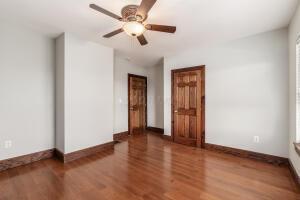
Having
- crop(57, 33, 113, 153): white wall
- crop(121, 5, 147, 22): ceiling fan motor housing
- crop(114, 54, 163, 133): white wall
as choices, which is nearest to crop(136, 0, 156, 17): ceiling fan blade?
crop(121, 5, 147, 22): ceiling fan motor housing

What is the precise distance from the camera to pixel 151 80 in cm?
596

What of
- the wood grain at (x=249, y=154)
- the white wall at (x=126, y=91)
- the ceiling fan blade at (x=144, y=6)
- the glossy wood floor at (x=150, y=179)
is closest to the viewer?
the ceiling fan blade at (x=144, y=6)

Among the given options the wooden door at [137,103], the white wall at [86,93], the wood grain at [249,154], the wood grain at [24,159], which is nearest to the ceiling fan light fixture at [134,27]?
the white wall at [86,93]

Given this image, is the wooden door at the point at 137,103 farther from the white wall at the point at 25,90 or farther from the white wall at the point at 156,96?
the white wall at the point at 25,90

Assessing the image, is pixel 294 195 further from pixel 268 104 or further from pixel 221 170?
pixel 268 104

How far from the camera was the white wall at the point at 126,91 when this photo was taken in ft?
16.3

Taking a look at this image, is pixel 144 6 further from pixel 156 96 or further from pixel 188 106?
pixel 156 96

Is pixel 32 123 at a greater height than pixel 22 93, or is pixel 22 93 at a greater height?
pixel 22 93

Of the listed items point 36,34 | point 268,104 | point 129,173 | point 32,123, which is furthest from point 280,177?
point 36,34

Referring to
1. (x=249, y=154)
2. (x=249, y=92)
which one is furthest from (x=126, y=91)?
(x=249, y=154)

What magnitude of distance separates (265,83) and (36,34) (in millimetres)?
4687

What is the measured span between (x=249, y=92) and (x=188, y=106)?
145 cm

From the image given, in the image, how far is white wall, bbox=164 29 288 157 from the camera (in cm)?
290

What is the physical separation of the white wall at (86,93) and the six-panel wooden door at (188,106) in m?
1.83
